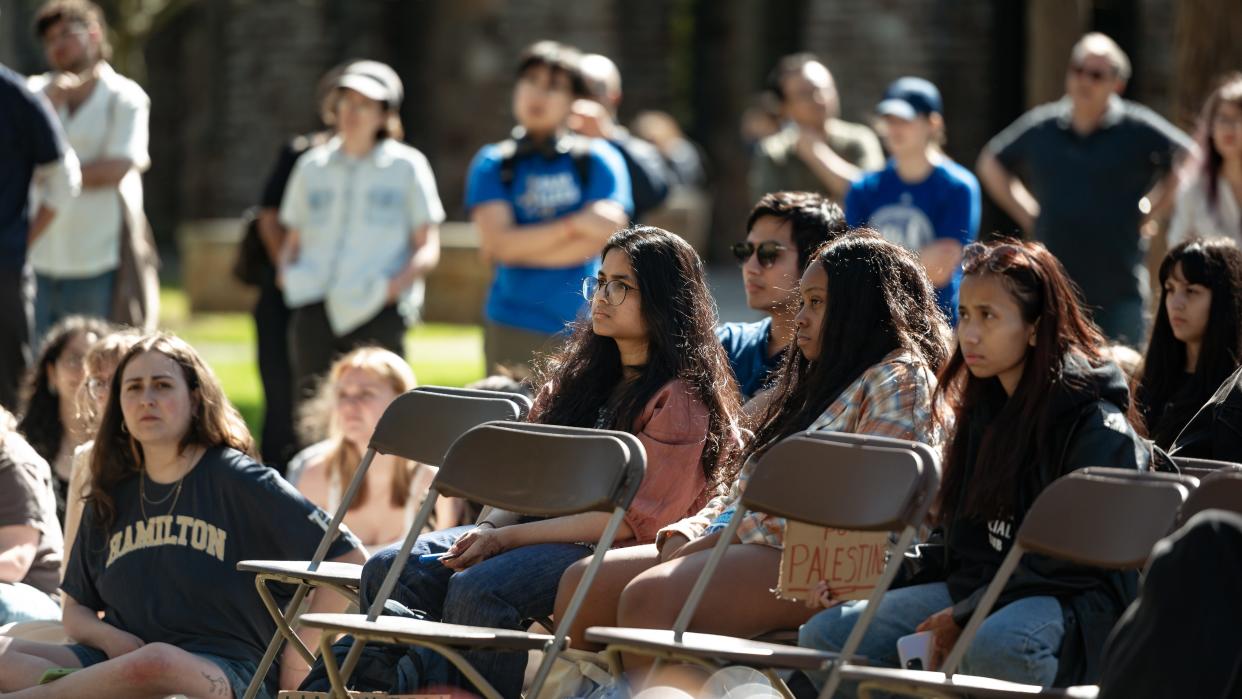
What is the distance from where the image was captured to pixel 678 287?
5.38m

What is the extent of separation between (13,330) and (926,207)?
12.2 feet

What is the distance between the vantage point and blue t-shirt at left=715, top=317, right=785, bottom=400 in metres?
6.11

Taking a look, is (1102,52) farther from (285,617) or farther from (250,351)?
(250,351)

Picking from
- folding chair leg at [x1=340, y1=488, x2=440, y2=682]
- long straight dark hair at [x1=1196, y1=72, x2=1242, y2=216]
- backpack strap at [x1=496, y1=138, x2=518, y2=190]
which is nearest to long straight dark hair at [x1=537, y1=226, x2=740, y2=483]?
folding chair leg at [x1=340, y1=488, x2=440, y2=682]

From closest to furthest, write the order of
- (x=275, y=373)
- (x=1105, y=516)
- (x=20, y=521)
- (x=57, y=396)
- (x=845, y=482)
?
(x=1105, y=516) < (x=845, y=482) < (x=20, y=521) < (x=57, y=396) < (x=275, y=373)

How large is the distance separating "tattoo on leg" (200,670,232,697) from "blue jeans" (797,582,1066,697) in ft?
5.12

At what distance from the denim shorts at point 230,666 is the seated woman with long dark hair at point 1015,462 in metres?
1.60

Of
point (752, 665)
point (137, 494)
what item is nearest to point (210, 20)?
point (137, 494)

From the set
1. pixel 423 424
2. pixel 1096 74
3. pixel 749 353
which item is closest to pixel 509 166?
pixel 749 353

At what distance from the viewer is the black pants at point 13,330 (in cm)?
816

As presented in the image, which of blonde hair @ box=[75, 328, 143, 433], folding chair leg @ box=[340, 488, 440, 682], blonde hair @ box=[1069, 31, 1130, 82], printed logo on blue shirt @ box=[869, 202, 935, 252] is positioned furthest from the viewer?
blonde hair @ box=[1069, 31, 1130, 82]

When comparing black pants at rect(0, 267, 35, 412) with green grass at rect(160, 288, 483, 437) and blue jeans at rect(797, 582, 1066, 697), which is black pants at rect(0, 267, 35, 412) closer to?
green grass at rect(160, 288, 483, 437)

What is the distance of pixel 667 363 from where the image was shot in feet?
17.5

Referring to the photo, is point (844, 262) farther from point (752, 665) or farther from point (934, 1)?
point (934, 1)
